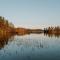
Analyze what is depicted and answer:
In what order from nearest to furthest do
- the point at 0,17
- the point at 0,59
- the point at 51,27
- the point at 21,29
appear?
the point at 0,59 → the point at 0,17 → the point at 51,27 → the point at 21,29

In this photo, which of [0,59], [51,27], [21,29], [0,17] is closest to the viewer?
[0,59]

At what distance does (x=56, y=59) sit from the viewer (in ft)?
70.8

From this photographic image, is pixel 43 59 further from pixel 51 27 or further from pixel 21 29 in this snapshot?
pixel 21 29

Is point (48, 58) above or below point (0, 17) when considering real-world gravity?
below

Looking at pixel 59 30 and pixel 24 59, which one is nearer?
pixel 24 59

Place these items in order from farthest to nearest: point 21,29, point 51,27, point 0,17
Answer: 1. point 21,29
2. point 51,27
3. point 0,17

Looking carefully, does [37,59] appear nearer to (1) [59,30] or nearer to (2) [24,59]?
(2) [24,59]

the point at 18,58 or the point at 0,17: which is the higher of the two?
the point at 0,17

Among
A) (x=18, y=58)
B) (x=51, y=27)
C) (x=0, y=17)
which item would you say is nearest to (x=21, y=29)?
(x=51, y=27)

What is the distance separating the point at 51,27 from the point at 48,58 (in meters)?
144

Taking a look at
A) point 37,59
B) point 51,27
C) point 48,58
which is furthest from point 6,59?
point 51,27

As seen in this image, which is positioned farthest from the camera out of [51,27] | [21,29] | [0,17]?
[21,29]

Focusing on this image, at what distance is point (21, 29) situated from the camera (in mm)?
199000

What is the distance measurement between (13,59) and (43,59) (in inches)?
154
